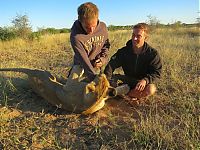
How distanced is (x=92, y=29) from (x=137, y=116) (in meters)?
1.33

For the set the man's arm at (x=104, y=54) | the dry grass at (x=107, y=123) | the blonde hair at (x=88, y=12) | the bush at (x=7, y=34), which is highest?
the blonde hair at (x=88, y=12)

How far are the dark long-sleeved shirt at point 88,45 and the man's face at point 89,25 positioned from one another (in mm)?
71

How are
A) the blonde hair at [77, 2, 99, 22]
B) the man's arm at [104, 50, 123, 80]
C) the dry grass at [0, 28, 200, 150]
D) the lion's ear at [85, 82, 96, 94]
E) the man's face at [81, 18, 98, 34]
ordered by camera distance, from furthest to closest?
the man's arm at [104, 50, 123, 80], the man's face at [81, 18, 98, 34], the blonde hair at [77, 2, 99, 22], the lion's ear at [85, 82, 96, 94], the dry grass at [0, 28, 200, 150]

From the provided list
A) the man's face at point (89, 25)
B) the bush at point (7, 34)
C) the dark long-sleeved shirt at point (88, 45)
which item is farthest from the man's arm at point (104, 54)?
the bush at point (7, 34)

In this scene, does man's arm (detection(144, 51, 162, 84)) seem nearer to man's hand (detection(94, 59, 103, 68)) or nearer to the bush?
man's hand (detection(94, 59, 103, 68))

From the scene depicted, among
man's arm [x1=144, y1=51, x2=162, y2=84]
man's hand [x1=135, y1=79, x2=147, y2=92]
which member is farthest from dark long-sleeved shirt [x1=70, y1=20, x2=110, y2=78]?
man's arm [x1=144, y1=51, x2=162, y2=84]

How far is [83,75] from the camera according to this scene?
4879mm

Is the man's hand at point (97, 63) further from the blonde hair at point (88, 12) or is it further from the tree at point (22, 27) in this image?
the tree at point (22, 27)

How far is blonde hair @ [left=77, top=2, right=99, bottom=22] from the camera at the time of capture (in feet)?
14.7

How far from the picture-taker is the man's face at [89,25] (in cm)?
460

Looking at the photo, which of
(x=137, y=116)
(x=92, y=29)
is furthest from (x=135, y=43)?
(x=137, y=116)

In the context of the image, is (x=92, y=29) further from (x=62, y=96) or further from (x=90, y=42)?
(x=62, y=96)

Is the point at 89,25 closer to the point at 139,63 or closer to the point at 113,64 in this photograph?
the point at 113,64

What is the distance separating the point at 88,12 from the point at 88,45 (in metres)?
0.58
